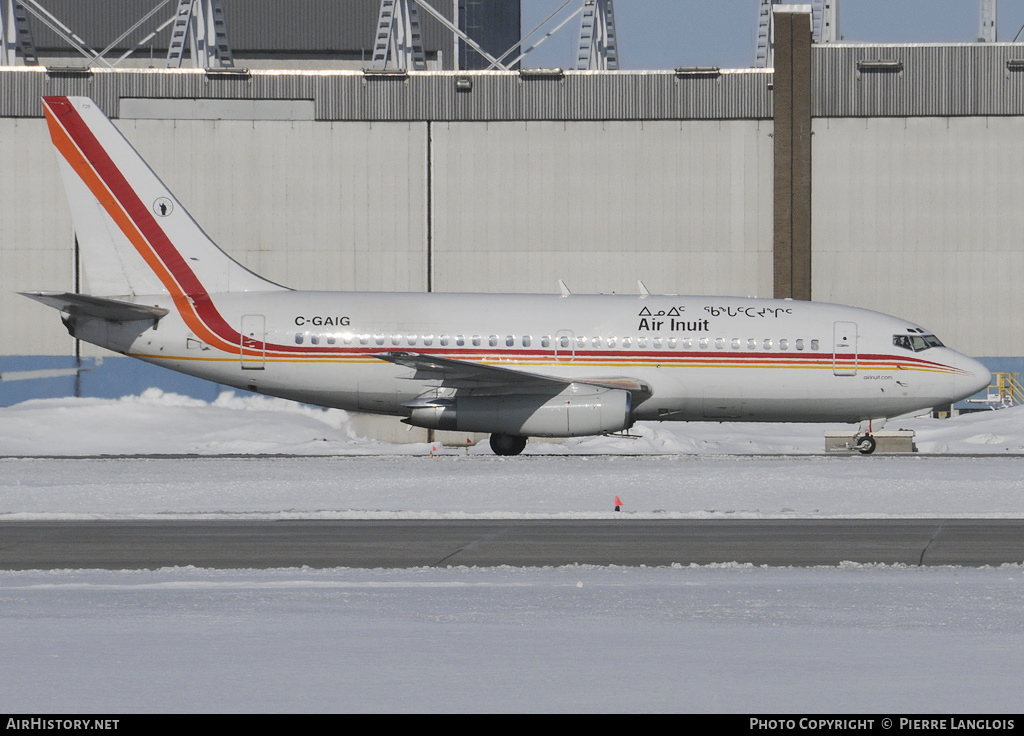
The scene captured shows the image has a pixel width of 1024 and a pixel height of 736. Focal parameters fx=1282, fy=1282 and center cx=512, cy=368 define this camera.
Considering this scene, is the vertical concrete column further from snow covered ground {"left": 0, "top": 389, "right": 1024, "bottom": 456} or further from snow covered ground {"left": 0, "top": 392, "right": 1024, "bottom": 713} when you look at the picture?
snow covered ground {"left": 0, "top": 392, "right": 1024, "bottom": 713}

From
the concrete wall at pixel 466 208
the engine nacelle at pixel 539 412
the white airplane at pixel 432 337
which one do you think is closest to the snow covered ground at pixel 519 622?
the engine nacelle at pixel 539 412

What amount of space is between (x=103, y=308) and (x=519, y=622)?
840 inches

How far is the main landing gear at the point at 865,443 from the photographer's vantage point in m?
31.6

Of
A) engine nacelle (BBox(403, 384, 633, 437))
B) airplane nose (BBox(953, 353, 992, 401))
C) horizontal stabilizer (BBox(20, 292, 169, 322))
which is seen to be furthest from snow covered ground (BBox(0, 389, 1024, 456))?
horizontal stabilizer (BBox(20, 292, 169, 322))

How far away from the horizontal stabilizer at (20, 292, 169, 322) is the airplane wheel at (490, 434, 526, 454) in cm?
855

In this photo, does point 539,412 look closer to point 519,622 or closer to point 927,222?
point 519,622

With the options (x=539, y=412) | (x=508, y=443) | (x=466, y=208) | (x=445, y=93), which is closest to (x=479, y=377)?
(x=539, y=412)

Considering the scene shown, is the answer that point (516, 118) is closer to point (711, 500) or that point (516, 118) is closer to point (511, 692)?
point (711, 500)

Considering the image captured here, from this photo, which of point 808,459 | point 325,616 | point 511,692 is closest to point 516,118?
point 808,459

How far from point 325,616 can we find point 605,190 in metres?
33.2

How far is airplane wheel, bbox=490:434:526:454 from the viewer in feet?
103

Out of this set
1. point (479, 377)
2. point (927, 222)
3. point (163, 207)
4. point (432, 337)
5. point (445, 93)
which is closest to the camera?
point (479, 377)

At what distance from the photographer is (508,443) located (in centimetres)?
3144
